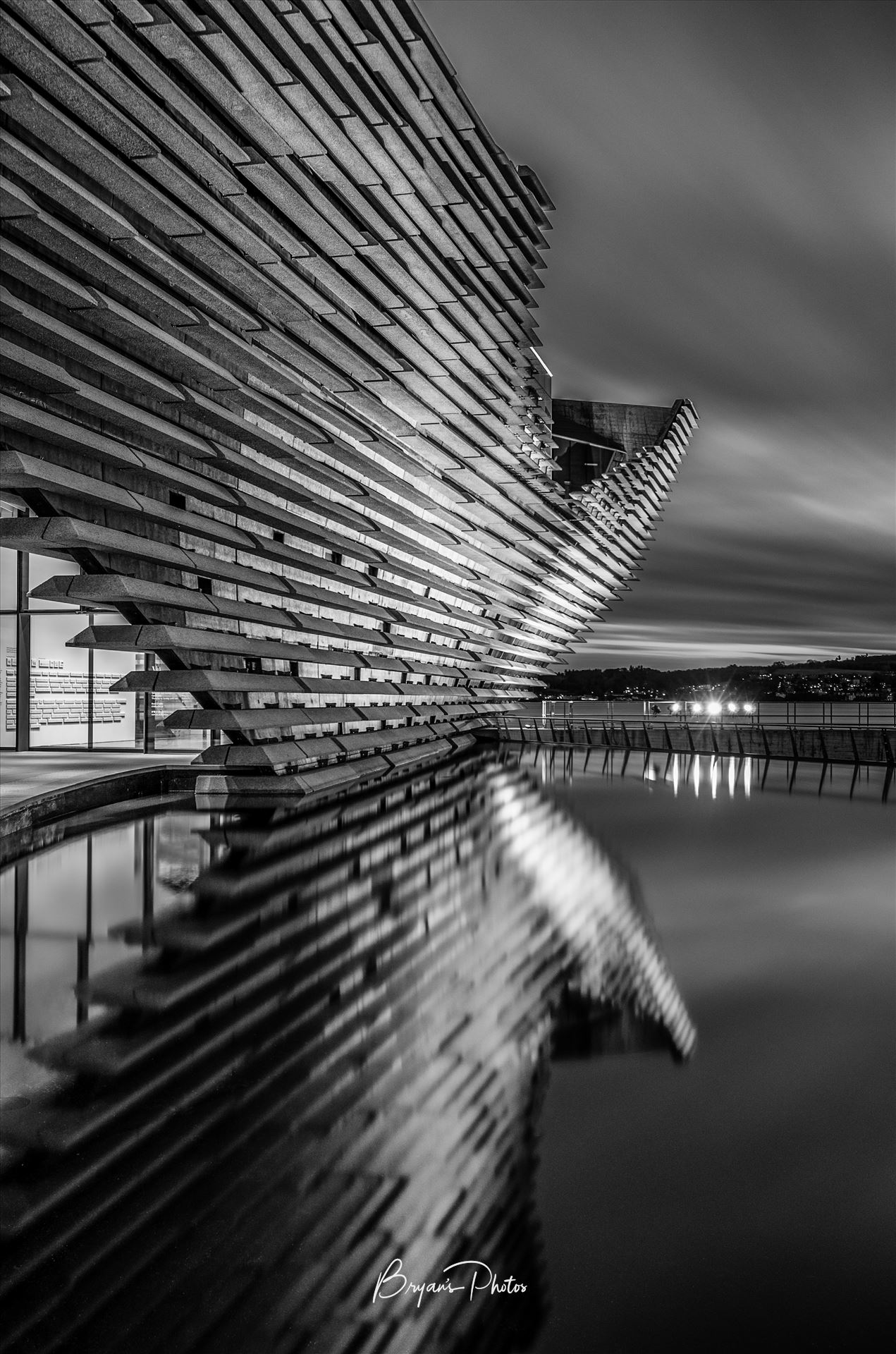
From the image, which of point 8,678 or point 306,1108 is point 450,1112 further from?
point 8,678

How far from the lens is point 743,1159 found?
3.41 metres

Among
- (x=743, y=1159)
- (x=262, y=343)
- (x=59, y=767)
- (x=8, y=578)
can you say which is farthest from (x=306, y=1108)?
(x=8, y=578)

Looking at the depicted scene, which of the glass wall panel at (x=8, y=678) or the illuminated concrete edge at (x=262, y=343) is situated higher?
the illuminated concrete edge at (x=262, y=343)

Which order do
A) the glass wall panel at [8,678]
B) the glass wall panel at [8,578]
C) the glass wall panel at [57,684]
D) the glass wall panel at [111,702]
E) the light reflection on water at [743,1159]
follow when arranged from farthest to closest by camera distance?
the glass wall panel at [111,702] → the glass wall panel at [57,684] → the glass wall panel at [8,678] → the glass wall panel at [8,578] → the light reflection on water at [743,1159]

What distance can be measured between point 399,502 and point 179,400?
798 cm

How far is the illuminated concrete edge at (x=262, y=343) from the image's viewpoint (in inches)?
316

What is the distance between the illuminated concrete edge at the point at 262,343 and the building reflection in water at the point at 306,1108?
192 inches

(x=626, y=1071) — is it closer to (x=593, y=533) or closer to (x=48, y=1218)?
(x=48, y=1218)

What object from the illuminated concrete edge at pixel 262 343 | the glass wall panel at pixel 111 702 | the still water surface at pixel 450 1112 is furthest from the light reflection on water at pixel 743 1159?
the glass wall panel at pixel 111 702

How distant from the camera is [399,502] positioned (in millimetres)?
18797

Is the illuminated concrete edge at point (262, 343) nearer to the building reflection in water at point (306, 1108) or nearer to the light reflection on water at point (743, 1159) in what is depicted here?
the building reflection in water at point (306, 1108)

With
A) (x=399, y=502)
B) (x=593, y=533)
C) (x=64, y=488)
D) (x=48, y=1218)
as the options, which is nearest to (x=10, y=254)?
(x=64, y=488)

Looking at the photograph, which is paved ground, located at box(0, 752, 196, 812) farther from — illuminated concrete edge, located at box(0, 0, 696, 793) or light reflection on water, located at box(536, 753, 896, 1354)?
light reflection on water, located at box(536, 753, 896, 1354)

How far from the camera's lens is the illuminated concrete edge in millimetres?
8023
